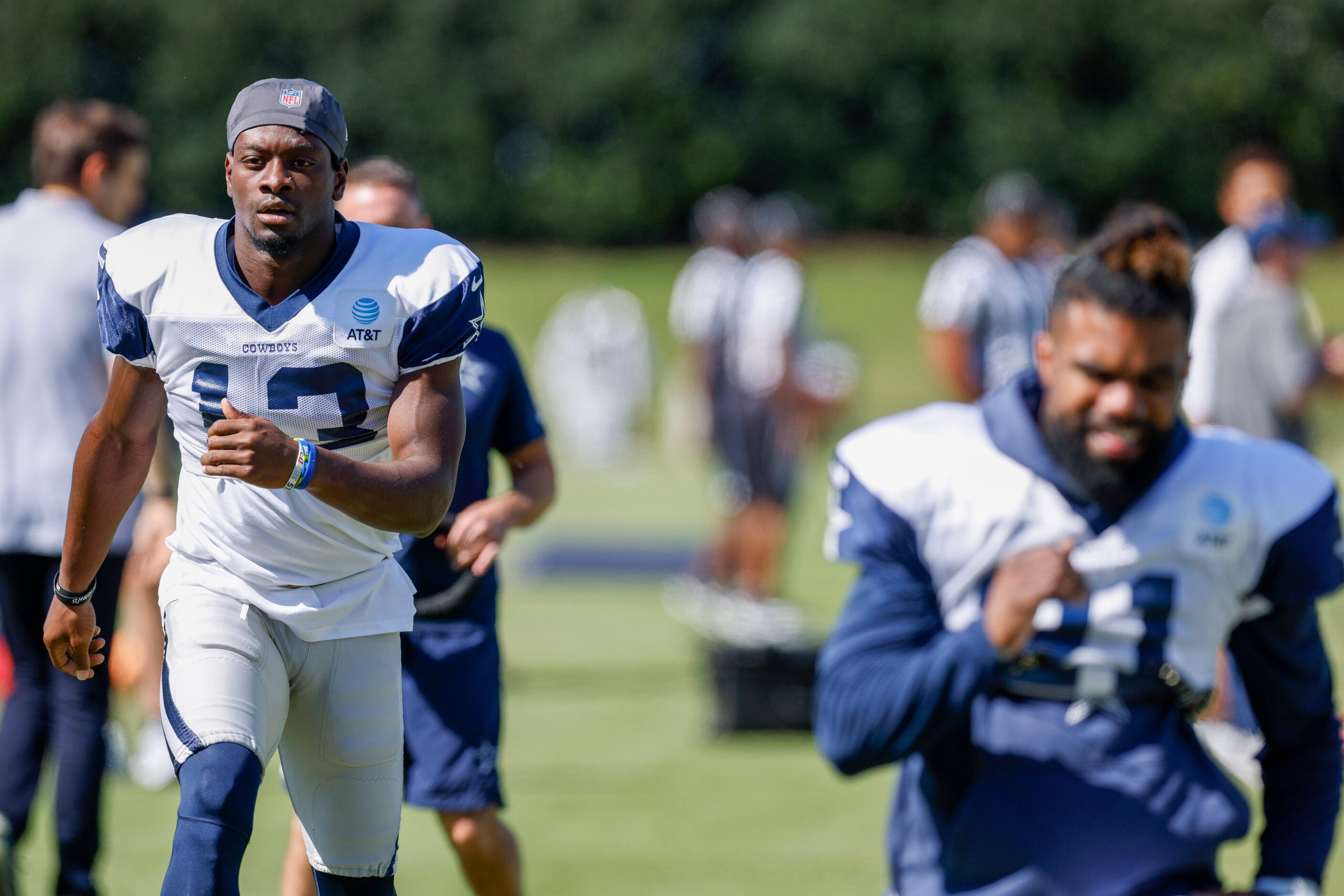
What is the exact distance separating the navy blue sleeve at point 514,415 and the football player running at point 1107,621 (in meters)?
1.46

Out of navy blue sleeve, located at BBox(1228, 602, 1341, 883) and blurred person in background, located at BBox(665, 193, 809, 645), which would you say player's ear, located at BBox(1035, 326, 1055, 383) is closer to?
navy blue sleeve, located at BBox(1228, 602, 1341, 883)

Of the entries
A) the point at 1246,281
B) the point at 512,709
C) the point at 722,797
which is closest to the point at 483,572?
the point at 722,797

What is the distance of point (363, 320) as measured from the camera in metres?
2.51

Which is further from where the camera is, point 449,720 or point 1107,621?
point 449,720

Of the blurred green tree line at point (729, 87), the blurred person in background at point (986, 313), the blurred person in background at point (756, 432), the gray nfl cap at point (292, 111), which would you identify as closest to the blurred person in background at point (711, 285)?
the blurred person in background at point (756, 432)

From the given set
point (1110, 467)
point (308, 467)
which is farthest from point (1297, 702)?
point (308, 467)

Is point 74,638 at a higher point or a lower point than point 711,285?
lower

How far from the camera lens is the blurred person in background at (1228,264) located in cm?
652

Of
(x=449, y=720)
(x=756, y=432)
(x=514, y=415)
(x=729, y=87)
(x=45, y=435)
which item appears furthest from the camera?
(x=729, y=87)

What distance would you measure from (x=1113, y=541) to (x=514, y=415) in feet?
5.86

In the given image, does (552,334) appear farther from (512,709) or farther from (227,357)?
(227,357)

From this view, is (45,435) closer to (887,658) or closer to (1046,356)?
(887,658)

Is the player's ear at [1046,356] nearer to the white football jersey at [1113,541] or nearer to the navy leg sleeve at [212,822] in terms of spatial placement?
the white football jersey at [1113,541]

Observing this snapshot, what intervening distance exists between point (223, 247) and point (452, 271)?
15.1 inches
